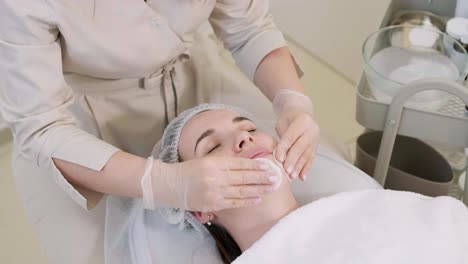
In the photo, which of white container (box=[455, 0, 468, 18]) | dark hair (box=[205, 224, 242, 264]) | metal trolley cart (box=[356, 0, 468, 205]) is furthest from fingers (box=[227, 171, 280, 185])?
white container (box=[455, 0, 468, 18])

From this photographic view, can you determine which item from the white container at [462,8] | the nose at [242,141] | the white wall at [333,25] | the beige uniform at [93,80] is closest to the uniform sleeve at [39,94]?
the beige uniform at [93,80]

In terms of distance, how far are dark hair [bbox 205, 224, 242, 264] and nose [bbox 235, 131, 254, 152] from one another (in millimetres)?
212

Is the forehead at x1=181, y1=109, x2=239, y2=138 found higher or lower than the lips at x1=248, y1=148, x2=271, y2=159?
higher

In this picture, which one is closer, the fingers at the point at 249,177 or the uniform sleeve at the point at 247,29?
the fingers at the point at 249,177

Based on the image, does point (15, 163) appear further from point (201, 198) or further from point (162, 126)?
point (201, 198)

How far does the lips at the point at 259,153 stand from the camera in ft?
3.73

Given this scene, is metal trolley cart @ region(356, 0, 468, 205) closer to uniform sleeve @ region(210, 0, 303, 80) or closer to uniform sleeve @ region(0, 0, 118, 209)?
uniform sleeve @ region(210, 0, 303, 80)

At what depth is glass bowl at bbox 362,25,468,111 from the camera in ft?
4.36

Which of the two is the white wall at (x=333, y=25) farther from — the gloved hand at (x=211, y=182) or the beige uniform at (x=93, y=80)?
the gloved hand at (x=211, y=182)

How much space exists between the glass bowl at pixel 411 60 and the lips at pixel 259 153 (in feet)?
1.13


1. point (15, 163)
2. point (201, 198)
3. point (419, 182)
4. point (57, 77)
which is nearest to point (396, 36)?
point (419, 182)

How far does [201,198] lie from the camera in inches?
40.9

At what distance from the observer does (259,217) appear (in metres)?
1.16

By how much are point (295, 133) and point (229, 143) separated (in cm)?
14
